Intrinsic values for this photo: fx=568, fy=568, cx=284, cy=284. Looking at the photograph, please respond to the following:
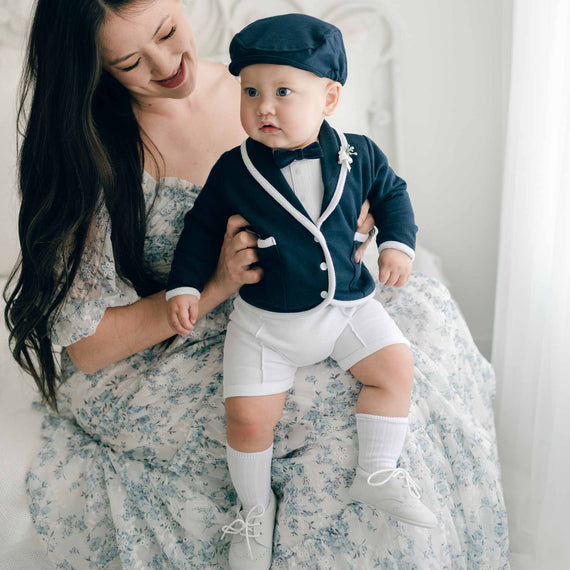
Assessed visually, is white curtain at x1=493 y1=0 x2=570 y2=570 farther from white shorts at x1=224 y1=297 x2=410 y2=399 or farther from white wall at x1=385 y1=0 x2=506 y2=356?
white shorts at x1=224 y1=297 x2=410 y2=399

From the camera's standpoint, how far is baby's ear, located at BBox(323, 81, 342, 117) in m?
0.91

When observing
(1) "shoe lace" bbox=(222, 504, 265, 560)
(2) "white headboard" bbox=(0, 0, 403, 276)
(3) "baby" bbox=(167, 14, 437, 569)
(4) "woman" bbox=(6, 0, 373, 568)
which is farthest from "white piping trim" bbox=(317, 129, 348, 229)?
(2) "white headboard" bbox=(0, 0, 403, 276)

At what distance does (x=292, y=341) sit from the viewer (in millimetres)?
979

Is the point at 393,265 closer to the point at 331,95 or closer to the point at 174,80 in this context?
the point at 331,95

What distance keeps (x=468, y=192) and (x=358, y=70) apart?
21.9 inches

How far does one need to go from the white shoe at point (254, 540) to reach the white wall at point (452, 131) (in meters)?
1.16

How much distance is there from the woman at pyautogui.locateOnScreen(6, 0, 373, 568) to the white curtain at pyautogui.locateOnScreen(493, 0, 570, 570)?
59 cm

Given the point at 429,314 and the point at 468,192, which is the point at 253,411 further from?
the point at 468,192

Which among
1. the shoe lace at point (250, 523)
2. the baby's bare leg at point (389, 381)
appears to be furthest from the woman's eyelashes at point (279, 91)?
the shoe lace at point (250, 523)

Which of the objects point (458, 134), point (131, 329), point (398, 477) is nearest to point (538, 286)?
point (458, 134)

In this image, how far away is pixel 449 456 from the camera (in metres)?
1.10

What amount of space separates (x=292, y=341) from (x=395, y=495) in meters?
0.30

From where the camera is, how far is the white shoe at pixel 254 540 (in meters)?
1.01

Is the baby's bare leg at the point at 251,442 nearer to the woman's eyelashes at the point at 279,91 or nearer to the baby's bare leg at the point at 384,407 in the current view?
the baby's bare leg at the point at 384,407
